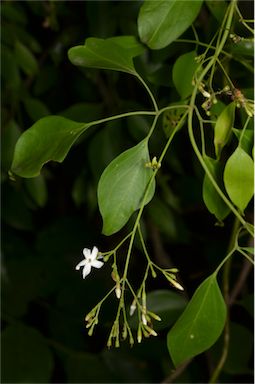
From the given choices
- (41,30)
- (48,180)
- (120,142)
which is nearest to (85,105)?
(120,142)

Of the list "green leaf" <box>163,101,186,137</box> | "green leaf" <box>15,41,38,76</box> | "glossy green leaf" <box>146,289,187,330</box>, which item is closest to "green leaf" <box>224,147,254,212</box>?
"green leaf" <box>163,101,186,137</box>

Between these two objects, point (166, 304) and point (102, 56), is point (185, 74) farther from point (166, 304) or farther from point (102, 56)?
point (166, 304)

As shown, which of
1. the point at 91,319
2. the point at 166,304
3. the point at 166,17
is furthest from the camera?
the point at 166,304

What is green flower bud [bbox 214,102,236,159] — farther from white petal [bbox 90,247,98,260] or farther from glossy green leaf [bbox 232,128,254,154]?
white petal [bbox 90,247,98,260]

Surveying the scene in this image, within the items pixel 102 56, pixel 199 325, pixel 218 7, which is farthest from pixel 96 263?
pixel 218 7

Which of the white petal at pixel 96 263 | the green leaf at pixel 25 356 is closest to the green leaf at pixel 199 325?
the white petal at pixel 96 263

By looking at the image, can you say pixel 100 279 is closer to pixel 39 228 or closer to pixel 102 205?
pixel 39 228
